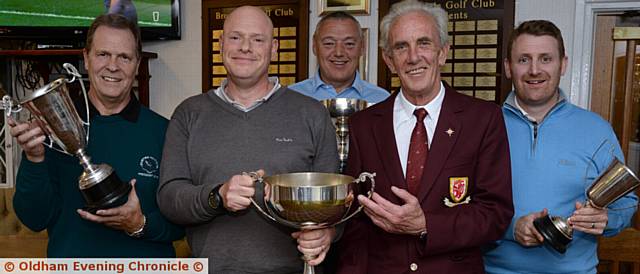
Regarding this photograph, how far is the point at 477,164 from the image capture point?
4.83 feet

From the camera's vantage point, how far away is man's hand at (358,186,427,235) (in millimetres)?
1306

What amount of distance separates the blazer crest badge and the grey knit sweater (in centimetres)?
35

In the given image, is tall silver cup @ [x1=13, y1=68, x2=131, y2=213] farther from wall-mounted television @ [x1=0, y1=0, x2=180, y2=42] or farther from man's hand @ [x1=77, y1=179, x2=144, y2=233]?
wall-mounted television @ [x1=0, y1=0, x2=180, y2=42]

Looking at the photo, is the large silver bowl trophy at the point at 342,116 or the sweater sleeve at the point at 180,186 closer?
the sweater sleeve at the point at 180,186

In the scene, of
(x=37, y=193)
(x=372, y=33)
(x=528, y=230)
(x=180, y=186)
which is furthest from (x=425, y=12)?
(x=372, y=33)

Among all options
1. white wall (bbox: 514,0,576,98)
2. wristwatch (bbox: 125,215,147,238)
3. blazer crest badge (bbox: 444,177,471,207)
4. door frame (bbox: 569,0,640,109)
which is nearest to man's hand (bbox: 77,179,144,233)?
wristwatch (bbox: 125,215,147,238)

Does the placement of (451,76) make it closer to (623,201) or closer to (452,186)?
(623,201)

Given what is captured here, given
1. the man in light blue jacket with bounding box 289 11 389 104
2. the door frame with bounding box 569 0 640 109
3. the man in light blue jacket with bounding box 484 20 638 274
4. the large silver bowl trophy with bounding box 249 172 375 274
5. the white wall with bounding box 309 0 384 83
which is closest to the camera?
the large silver bowl trophy with bounding box 249 172 375 274

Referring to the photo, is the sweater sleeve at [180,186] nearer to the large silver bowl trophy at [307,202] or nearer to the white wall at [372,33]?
the large silver bowl trophy at [307,202]

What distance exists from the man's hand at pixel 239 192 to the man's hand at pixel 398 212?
28cm

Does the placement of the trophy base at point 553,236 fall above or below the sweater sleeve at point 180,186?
below

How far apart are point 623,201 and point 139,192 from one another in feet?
5.16

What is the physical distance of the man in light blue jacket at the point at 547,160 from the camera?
168cm

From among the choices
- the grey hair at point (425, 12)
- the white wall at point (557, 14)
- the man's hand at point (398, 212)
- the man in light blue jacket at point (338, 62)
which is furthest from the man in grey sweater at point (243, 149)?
the white wall at point (557, 14)
